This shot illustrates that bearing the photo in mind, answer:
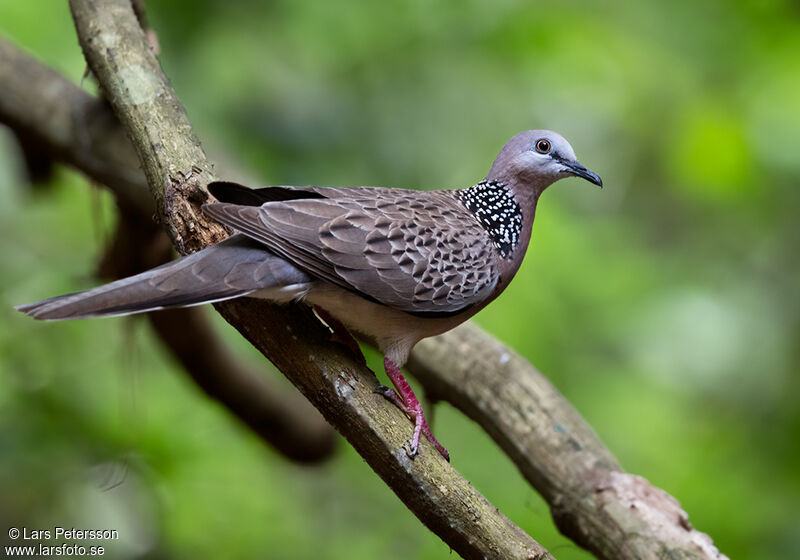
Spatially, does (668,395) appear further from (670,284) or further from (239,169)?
(239,169)

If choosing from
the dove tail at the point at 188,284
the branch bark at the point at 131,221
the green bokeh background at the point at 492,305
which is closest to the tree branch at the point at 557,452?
the green bokeh background at the point at 492,305

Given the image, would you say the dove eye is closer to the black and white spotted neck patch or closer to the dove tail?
the black and white spotted neck patch

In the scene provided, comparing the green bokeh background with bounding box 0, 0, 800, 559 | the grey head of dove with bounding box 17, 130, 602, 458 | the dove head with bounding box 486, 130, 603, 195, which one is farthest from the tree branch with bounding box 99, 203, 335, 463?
the dove head with bounding box 486, 130, 603, 195

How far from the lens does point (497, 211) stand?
2.91m

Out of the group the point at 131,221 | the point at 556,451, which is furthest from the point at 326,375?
the point at 131,221

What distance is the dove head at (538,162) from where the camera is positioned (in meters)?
2.91

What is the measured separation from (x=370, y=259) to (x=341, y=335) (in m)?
0.34

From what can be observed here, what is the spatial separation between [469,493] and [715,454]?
10.2ft

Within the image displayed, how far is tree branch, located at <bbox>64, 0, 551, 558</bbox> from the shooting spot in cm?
230

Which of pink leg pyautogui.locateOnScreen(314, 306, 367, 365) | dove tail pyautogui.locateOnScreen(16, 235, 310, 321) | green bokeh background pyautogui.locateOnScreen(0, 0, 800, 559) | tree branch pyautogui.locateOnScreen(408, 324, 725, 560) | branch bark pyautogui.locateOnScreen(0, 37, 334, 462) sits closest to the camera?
dove tail pyautogui.locateOnScreen(16, 235, 310, 321)

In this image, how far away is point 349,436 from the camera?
235cm

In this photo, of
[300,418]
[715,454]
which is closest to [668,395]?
[715,454]

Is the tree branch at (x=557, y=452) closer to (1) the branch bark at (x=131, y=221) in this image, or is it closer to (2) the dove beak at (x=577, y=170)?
(2) the dove beak at (x=577, y=170)

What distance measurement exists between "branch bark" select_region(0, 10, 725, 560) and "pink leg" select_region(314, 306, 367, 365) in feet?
3.93
